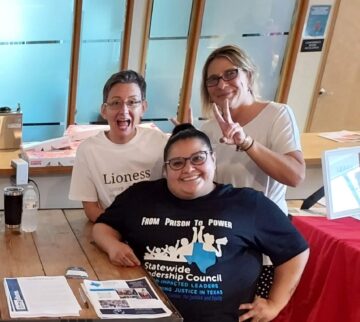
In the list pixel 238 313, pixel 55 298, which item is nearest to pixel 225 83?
pixel 238 313

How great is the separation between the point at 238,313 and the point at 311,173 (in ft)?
5.70

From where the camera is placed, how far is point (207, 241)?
6.34 feet

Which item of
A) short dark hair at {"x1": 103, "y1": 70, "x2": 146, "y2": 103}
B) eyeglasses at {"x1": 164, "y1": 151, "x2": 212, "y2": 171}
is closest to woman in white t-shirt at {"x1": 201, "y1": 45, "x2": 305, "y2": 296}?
eyeglasses at {"x1": 164, "y1": 151, "x2": 212, "y2": 171}

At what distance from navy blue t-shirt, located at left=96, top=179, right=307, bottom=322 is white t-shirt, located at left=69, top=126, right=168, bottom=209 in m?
0.16

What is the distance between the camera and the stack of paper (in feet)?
5.20

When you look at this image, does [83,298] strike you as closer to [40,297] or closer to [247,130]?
[40,297]

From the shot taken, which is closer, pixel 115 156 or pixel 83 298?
pixel 83 298

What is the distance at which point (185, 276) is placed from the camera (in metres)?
1.91

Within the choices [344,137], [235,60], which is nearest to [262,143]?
[235,60]

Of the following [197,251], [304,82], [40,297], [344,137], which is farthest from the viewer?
[304,82]

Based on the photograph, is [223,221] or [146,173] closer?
[223,221]

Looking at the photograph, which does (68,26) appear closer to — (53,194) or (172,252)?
(53,194)

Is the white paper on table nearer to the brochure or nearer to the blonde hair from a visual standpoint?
the blonde hair

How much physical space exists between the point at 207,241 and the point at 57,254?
19.6 inches
